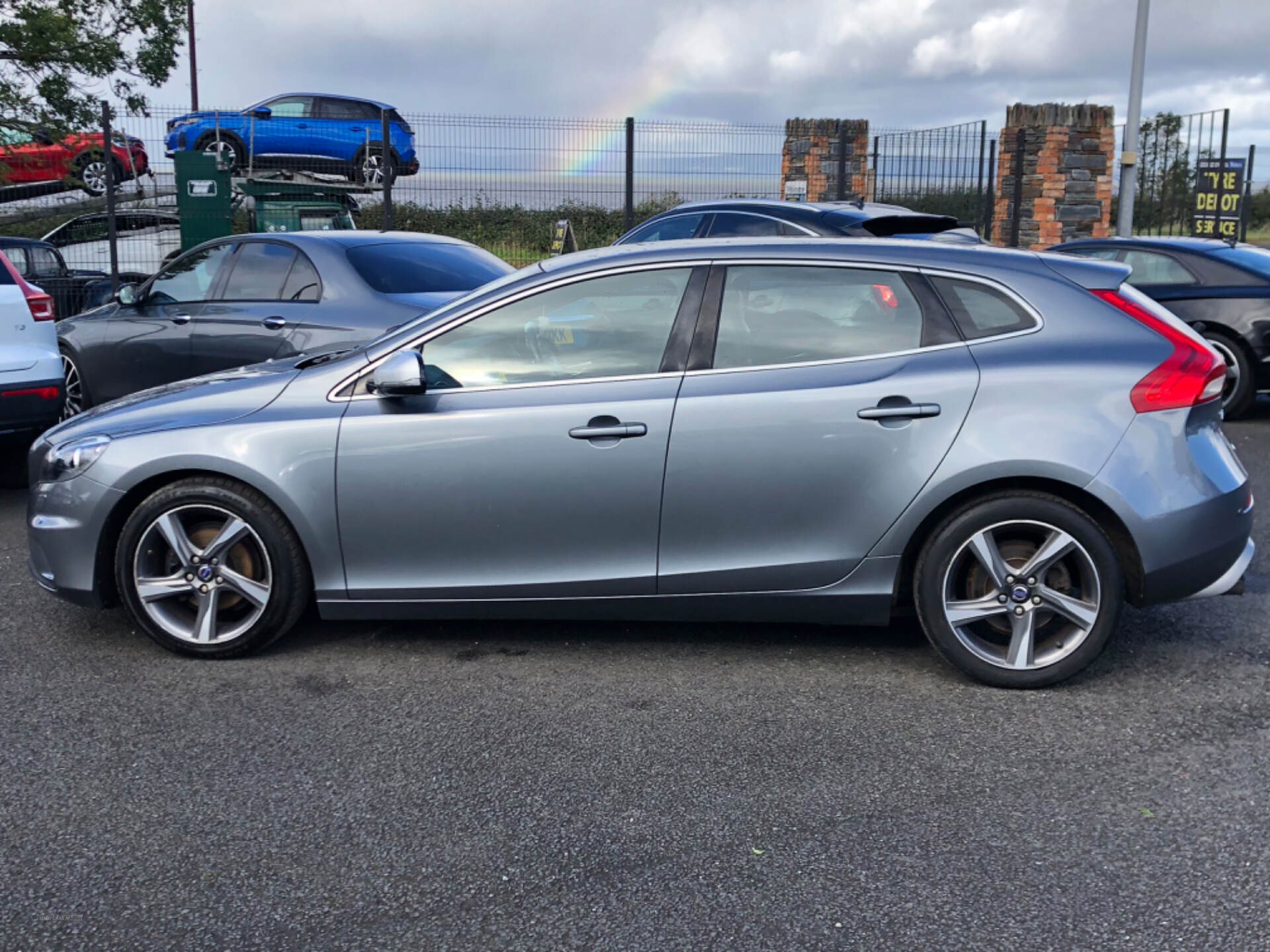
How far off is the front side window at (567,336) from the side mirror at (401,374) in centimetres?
15

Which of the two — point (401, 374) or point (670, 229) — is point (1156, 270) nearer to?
point (670, 229)

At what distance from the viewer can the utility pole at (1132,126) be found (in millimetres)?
15844

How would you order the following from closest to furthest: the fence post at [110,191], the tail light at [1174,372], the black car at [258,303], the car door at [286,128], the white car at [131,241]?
the tail light at [1174,372]
the black car at [258,303]
the fence post at [110,191]
the white car at [131,241]
the car door at [286,128]

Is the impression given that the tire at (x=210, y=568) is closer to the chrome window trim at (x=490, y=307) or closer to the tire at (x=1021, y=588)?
the chrome window trim at (x=490, y=307)

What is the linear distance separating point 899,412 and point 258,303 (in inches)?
211

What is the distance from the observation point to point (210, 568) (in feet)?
15.1

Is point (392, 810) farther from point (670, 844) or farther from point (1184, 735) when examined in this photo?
point (1184, 735)

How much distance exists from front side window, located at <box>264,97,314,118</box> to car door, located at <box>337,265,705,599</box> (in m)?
17.5

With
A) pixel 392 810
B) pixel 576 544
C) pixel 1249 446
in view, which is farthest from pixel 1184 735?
pixel 1249 446

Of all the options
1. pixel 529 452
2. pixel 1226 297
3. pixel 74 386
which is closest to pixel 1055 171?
pixel 1226 297

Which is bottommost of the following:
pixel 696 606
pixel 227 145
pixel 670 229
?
pixel 696 606

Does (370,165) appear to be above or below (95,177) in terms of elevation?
above

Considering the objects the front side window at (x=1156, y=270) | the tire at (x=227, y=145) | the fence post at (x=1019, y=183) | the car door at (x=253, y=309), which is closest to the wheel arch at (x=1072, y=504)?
the car door at (x=253, y=309)

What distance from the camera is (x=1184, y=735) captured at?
3.91 meters
